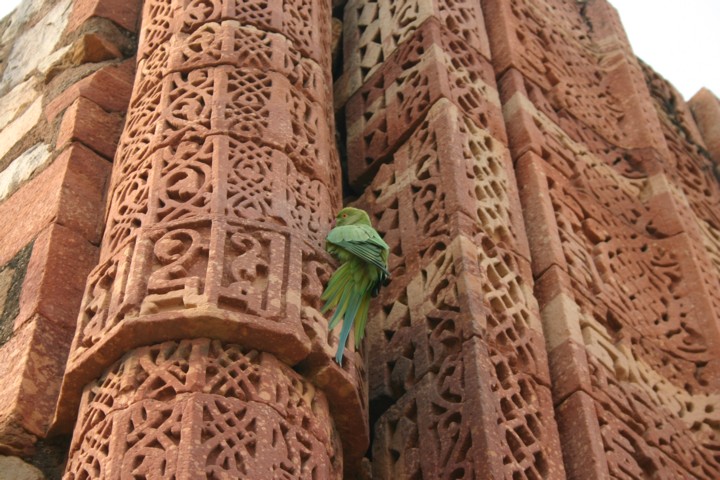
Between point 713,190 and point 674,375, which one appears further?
point 713,190

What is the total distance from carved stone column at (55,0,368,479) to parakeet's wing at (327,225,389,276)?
9 centimetres

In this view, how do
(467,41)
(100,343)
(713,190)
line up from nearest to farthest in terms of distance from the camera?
(100,343) → (467,41) → (713,190)

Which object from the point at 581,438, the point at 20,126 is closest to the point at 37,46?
the point at 20,126

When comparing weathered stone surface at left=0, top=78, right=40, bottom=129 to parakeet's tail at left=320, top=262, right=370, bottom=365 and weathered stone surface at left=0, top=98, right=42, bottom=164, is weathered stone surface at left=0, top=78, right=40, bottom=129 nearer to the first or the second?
weathered stone surface at left=0, top=98, right=42, bottom=164

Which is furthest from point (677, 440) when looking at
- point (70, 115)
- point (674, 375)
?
point (70, 115)

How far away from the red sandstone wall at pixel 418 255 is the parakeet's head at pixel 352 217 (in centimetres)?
8

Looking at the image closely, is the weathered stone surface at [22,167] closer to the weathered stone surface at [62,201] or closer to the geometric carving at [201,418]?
the weathered stone surface at [62,201]

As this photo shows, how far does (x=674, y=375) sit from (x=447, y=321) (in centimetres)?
150

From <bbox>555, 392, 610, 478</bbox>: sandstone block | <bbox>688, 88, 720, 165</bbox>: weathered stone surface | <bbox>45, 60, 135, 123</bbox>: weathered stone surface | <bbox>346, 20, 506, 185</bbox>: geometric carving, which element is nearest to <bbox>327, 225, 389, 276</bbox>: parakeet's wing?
<bbox>555, 392, 610, 478</bbox>: sandstone block

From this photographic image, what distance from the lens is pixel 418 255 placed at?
17.8ft

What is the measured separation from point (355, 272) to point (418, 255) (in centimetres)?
61

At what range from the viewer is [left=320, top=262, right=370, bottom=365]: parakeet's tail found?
4.71m

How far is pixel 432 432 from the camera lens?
4723 mm

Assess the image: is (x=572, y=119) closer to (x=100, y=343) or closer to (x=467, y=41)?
(x=467, y=41)
